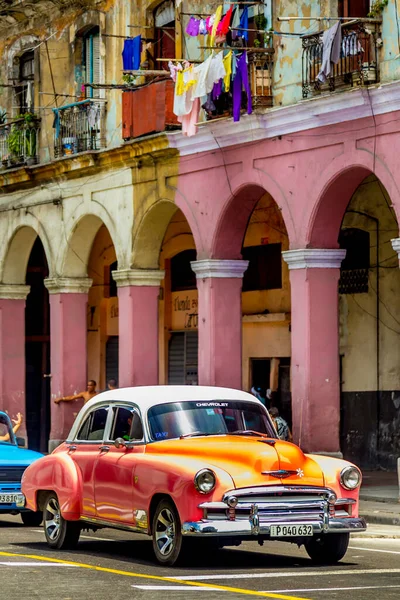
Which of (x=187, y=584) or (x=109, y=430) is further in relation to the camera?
(x=109, y=430)

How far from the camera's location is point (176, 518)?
12578mm

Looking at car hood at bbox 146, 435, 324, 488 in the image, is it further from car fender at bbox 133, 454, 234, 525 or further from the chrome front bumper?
the chrome front bumper

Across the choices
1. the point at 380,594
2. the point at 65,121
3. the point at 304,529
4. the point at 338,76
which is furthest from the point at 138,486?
the point at 65,121

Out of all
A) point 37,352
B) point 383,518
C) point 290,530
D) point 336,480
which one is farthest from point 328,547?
point 37,352

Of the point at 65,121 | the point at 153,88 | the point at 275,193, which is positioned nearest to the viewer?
the point at 275,193

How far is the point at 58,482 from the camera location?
14609 mm

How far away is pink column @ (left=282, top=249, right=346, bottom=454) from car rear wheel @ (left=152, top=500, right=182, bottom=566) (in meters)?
9.99

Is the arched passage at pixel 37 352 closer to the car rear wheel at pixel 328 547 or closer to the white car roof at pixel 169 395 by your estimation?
the white car roof at pixel 169 395

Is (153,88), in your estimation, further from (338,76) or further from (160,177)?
(338,76)

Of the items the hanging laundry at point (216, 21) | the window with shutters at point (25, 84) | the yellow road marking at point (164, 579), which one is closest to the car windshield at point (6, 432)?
the yellow road marking at point (164, 579)

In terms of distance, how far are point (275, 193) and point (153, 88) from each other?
3.84m

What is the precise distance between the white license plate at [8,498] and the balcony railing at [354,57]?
7.75 m

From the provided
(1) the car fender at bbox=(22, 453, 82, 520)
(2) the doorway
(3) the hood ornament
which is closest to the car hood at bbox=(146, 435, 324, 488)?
(3) the hood ornament

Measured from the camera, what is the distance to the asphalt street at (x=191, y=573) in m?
10.9
